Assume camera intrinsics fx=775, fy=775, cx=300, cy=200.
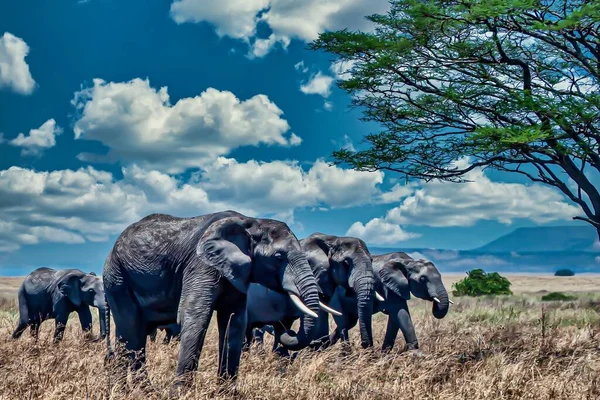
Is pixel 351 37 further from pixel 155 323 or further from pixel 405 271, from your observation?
pixel 155 323

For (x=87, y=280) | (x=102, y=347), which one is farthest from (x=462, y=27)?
(x=87, y=280)

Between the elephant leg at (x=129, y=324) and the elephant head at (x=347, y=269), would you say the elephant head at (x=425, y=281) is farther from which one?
the elephant leg at (x=129, y=324)

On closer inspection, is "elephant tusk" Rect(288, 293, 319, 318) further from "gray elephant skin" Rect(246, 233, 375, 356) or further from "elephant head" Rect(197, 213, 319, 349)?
"gray elephant skin" Rect(246, 233, 375, 356)

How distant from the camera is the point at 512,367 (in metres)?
9.82

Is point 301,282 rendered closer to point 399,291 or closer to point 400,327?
point 400,327

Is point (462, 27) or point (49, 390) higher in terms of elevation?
point (462, 27)

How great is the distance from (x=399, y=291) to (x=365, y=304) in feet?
6.65

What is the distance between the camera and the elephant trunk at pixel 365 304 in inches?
525

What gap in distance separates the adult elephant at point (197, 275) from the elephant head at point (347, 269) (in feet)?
15.5

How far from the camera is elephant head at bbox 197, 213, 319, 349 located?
8109 millimetres

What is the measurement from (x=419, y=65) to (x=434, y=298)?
514 centimetres

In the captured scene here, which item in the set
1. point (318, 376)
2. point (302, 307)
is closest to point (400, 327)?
point (318, 376)

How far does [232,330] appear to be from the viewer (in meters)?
8.80

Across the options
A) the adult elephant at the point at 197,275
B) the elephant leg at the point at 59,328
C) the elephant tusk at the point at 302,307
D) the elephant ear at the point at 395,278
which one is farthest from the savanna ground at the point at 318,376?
the elephant leg at the point at 59,328
